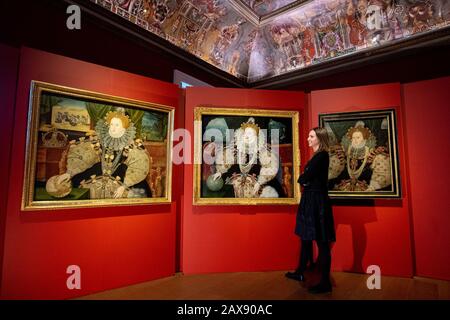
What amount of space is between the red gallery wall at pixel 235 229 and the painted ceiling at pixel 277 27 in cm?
184

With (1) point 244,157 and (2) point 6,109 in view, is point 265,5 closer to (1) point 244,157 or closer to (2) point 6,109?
(1) point 244,157

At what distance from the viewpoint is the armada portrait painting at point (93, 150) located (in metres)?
3.36

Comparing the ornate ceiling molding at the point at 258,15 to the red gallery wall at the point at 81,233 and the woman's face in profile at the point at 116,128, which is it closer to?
the red gallery wall at the point at 81,233

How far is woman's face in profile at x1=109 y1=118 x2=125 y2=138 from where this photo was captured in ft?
12.9

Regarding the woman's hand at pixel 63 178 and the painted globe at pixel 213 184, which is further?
the painted globe at pixel 213 184

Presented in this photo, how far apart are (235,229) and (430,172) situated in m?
3.35

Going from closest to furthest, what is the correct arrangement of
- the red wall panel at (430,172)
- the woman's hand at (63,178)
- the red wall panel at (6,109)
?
the red wall panel at (6,109), the woman's hand at (63,178), the red wall panel at (430,172)

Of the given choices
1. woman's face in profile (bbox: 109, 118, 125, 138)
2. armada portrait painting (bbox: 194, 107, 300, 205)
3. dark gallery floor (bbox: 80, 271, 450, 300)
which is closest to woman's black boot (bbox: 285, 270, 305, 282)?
dark gallery floor (bbox: 80, 271, 450, 300)

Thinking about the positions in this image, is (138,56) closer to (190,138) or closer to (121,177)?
(190,138)

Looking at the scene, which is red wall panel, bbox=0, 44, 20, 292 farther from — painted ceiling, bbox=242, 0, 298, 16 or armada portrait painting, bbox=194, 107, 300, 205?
painted ceiling, bbox=242, 0, 298, 16

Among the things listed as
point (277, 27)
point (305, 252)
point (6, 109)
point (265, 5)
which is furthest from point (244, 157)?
point (277, 27)

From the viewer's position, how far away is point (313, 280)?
14.1 feet

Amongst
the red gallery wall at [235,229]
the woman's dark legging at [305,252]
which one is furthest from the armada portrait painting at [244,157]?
the woman's dark legging at [305,252]

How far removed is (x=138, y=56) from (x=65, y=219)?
3162mm
